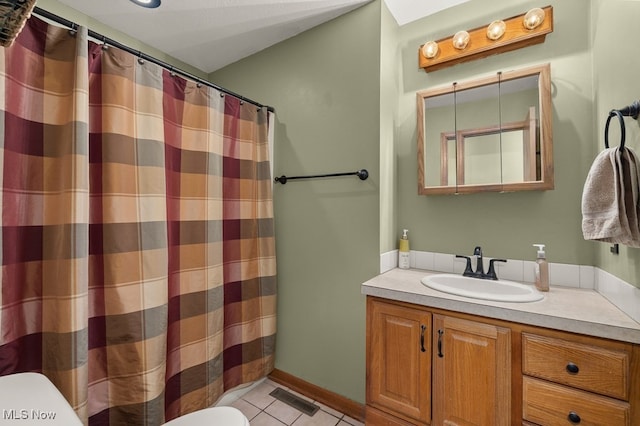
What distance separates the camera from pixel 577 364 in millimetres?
974

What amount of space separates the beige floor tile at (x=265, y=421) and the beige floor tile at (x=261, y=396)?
0.08 m

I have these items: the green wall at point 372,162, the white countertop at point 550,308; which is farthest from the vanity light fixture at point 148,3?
the white countertop at point 550,308

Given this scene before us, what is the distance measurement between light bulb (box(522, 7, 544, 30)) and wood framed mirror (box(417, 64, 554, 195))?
0.23m

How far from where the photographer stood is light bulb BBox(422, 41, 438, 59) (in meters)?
1.73

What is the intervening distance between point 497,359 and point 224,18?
243 cm

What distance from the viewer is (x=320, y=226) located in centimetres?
187

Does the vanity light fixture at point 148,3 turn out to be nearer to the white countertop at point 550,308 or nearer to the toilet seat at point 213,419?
the white countertop at point 550,308

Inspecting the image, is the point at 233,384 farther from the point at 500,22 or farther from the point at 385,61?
the point at 500,22

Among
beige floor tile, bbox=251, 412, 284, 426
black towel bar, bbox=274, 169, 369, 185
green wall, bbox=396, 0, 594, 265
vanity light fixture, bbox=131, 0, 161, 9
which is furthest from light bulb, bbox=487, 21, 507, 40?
beige floor tile, bbox=251, 412, 284, 426

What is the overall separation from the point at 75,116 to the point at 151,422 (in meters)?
1.42

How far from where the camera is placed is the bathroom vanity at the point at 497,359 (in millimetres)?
938
